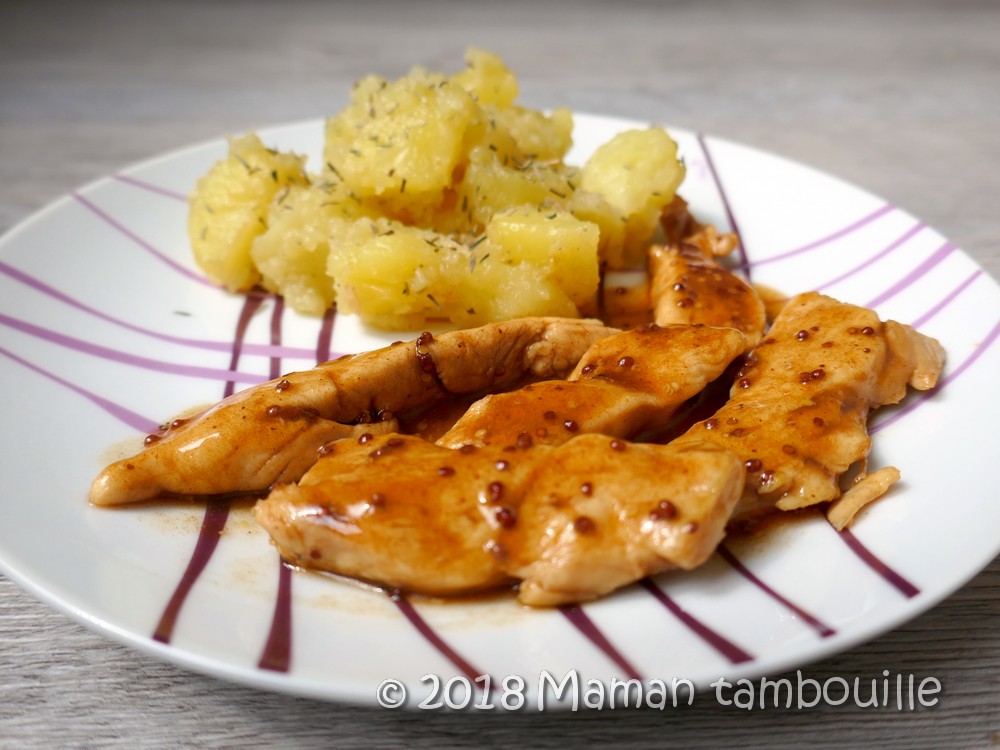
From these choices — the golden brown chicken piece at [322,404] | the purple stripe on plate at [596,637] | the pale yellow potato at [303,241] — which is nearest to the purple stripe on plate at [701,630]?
the purple stripe on plate at [596,637]

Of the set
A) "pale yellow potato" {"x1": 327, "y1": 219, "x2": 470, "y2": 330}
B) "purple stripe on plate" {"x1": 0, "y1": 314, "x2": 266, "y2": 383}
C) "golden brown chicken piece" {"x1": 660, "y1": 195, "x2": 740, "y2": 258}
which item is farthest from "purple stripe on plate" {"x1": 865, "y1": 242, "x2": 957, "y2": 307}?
"purple stripe on plate" {"x1": 0, "y1": 314, "x2": 266, "y2": 383}

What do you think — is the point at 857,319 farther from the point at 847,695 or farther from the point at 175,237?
the point at 175,237

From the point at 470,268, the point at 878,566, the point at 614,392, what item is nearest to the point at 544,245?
the point at 470,268

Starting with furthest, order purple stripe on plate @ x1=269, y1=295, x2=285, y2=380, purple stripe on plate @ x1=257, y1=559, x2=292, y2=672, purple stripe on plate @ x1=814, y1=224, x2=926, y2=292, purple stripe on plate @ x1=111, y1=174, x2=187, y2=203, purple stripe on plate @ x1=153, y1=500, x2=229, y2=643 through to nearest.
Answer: purple stripe on plate @ x1=111, y1=174, x2=187, y2=203
purple stripe on plate @ x1=814, y1=224, x2=926, y2=292
purple stripe on plate @ x1=269, y1=295, x2=285, y2=380
purple stripe on plate @ x1=153, y1=500, x2=229, y2=643
purple stripe on plate @ x1=257, y1=559, x2=292, y2=672

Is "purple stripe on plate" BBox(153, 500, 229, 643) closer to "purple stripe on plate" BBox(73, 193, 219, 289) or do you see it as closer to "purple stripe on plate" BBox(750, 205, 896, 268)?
"purple stripe on plate" BBox(73, 193, 219, 289)

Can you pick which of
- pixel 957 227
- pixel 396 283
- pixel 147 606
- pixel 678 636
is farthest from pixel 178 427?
pixel 957 227

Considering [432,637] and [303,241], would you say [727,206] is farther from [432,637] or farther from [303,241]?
[432,637]
